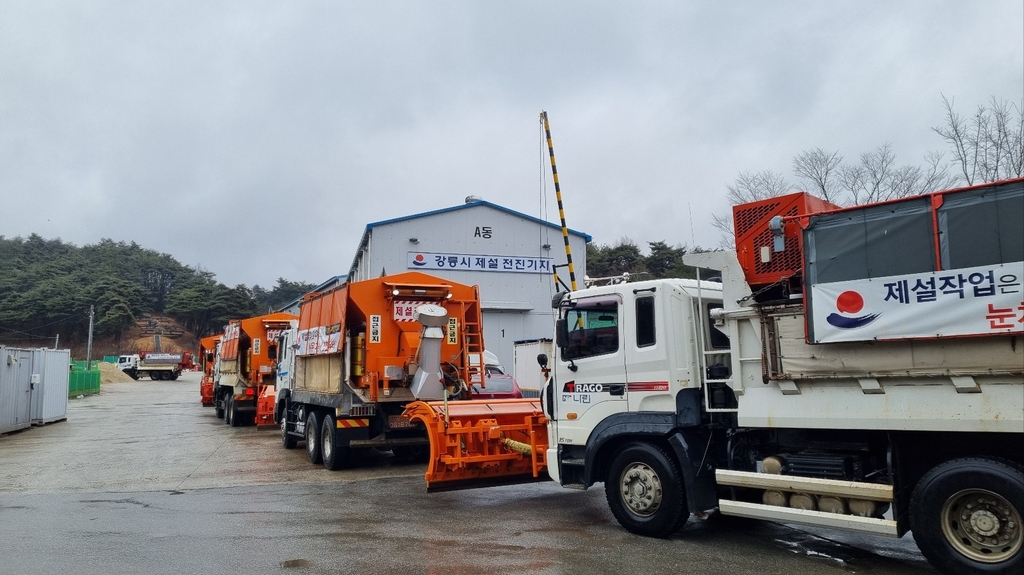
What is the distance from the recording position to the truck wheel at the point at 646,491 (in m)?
6.60

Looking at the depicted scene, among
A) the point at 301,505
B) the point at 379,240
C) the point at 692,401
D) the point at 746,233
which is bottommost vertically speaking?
the point at 301,505

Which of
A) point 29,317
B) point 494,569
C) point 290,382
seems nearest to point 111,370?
point 29,317

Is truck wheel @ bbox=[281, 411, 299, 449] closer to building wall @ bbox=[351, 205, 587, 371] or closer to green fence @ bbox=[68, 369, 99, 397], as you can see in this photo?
building wall @ bbox=[351, 205, 587, 371]

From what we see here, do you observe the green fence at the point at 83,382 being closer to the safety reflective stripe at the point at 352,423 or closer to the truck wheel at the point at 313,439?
the truck wheel at the point at 313,439

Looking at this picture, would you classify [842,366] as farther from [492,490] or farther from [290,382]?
[290,382]

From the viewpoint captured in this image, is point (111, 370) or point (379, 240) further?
point (111, 370)

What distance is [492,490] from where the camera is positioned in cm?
1020

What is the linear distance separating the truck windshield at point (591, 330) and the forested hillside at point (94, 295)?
89009 millimetres

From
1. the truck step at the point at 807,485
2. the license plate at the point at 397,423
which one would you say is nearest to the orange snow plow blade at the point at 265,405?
the license plate at the point at 397,423

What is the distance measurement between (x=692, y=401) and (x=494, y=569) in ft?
7.76

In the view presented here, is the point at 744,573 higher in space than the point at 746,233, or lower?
lower

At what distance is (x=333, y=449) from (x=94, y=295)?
8674 centimetres

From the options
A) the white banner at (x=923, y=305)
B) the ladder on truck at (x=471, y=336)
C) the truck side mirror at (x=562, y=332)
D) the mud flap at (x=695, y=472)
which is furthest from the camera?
the ladder on truck at (x=471, y=336)

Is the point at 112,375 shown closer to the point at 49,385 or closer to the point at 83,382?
the point at 83,382
